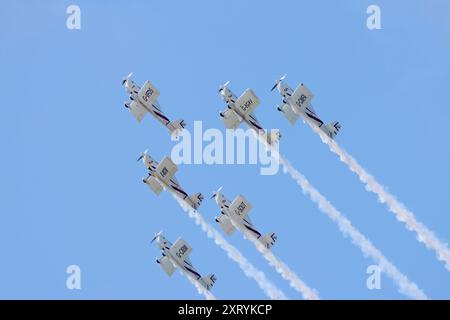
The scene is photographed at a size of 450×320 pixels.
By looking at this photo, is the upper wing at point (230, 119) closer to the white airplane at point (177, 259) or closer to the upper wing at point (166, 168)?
the upper wing at point (166, 168)

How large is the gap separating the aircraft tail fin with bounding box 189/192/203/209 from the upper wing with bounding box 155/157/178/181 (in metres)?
2.63

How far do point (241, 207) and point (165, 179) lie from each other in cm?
675

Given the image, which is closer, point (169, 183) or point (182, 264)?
point (182, 264)

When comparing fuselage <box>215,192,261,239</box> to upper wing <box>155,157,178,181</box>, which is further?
upper wing <box>155,157,178,181</box>

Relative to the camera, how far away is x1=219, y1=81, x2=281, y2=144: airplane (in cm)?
11730

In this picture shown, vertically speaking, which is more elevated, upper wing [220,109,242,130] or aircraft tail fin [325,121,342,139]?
aircraft tail fin [325,121,342,139]

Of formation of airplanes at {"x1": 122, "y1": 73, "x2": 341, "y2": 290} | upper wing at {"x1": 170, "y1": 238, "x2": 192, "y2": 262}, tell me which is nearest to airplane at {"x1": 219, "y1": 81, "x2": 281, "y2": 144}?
formation of airplanes at {"x1": 122, "y1": 73, "x2": 341, "y2": 290}

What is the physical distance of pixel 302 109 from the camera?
4648 inches

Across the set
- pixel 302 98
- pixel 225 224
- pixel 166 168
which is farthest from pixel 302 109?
pixel 166 168

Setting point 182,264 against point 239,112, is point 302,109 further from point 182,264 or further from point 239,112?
point 182,264

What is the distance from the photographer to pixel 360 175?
11612 cm

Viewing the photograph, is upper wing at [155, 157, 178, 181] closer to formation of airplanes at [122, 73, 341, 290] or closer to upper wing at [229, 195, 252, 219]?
formation of airplanes at [122, 73, 341, 290]
